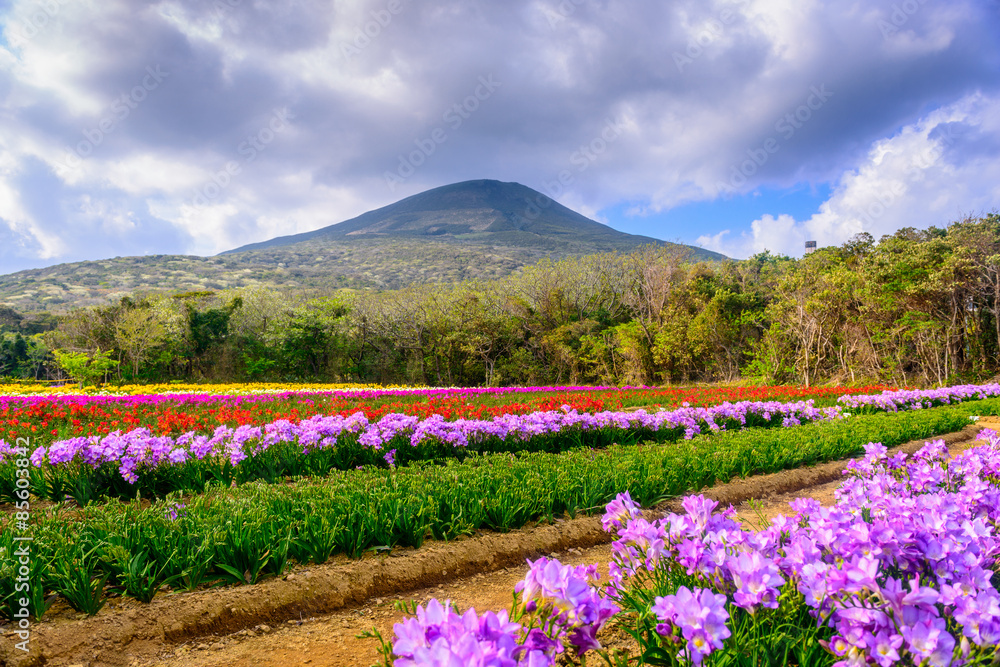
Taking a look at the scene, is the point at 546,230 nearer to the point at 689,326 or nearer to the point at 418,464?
the point at 689,326

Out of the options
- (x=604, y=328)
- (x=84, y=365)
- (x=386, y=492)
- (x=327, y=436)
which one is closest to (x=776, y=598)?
(x=386, y=492)

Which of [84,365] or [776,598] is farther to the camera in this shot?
[84,365]

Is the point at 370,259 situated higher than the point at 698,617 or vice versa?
the point at 370,259

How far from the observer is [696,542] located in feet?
4.99

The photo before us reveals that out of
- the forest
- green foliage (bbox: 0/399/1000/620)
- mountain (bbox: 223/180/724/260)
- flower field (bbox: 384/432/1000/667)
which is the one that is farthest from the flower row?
mountain (bbox: 223/180/724/260)

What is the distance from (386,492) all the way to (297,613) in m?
1.06

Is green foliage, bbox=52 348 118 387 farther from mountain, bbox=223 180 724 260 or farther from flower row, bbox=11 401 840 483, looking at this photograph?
mountain, bbox=223 180 724 260

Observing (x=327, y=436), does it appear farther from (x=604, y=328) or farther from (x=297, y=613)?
(x=604, y=328)

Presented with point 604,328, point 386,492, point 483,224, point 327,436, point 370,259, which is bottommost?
point 386,492

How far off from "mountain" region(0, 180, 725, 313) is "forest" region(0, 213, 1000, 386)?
2251 centimetres

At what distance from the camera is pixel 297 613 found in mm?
2605

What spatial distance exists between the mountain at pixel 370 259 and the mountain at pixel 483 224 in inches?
16.9

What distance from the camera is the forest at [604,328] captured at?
16766 millimetres

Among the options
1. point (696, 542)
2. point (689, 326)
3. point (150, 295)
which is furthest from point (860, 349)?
point (150, 295)
